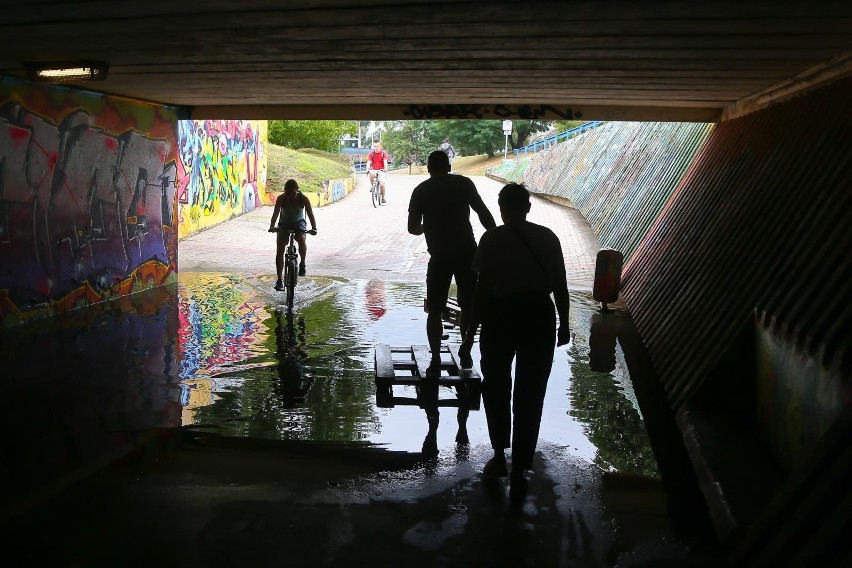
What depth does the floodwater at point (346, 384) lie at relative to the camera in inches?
249

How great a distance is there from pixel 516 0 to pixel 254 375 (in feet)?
14.0

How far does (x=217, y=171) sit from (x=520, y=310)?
19494 mm

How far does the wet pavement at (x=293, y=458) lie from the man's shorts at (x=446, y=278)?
93cm

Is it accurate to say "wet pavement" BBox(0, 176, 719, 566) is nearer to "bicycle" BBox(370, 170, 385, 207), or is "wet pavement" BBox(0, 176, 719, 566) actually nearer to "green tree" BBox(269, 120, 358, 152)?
"bicycle" BBox(370, 170, 385, 207)

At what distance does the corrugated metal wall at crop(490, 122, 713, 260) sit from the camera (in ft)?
47.8

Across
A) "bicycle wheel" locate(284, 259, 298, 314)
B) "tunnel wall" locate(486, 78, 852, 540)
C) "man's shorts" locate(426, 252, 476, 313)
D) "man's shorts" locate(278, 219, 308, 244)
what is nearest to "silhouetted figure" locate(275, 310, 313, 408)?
"bicycle wheel" locate(284, 259, 298, 314)

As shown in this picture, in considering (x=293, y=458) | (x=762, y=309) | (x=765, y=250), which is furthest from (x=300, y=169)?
(x=762, y=309)

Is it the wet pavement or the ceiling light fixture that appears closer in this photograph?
the wet pavement

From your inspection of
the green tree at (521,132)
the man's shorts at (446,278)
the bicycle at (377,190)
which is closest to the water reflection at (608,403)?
the man's shorts at (446,278)

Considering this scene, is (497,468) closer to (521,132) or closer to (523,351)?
(523,351)

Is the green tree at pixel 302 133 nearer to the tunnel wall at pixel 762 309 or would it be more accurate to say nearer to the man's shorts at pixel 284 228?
the man's shorts at pixel 284 228

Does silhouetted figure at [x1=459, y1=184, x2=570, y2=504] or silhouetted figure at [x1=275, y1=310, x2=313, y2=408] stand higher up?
silhouetted figure at [x1=459, y1=184, x2=570, y2=504]

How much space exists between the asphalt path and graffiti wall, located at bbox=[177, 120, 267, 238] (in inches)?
16.4

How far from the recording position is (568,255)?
729 inches
